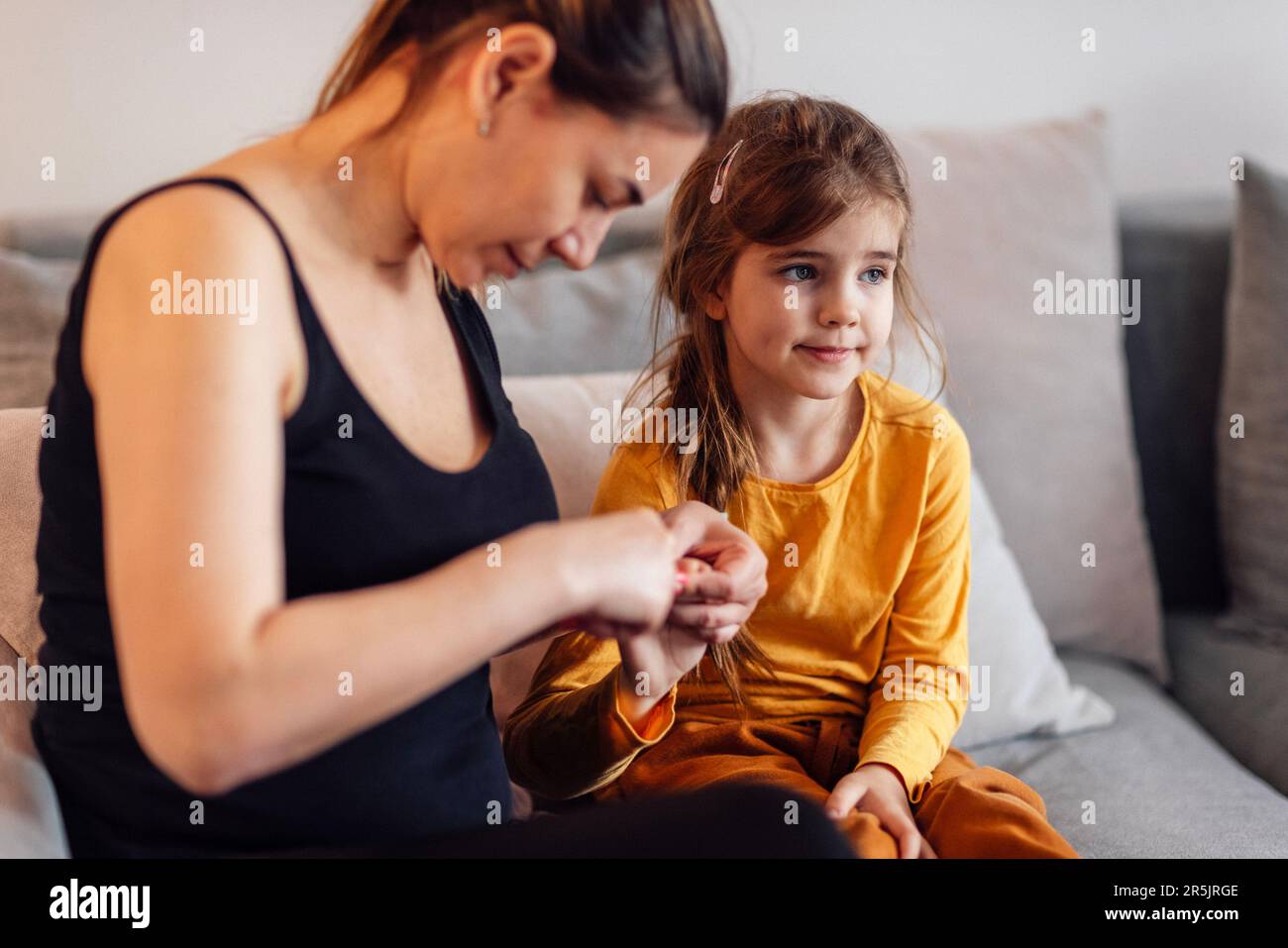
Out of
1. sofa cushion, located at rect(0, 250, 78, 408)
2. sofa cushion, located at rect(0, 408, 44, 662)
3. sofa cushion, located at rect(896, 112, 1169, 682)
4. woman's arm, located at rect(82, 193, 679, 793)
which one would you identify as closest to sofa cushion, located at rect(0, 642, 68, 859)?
sofa cushion, located at rect(0, 408, 44, 662)

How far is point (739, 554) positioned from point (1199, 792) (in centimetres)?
63

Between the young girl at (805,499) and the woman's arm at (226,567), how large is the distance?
12.9 inches

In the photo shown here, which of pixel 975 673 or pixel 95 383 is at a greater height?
pixel 95 383

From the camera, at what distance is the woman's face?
0.68m

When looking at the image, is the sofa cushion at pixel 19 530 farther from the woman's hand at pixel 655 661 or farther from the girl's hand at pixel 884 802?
the girl's hand at pixel 884 802

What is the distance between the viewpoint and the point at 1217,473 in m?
1.57

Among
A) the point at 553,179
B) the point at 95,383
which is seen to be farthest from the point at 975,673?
A: the point at 95,383

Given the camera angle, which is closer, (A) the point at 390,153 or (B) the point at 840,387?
(A) the point at 390,153

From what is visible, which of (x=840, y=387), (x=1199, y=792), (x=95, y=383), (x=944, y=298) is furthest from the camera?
(x=944, y=298)

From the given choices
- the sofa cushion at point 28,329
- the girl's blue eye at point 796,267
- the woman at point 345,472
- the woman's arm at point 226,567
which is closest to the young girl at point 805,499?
the girl's blue eye at point 796,267

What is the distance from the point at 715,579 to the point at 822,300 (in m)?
0.32

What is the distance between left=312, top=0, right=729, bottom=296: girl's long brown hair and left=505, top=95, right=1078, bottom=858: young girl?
11.5 inches
